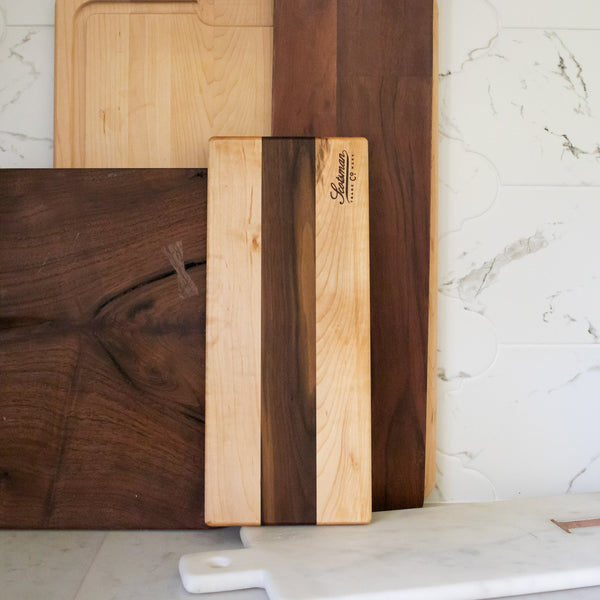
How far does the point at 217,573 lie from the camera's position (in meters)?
0.62

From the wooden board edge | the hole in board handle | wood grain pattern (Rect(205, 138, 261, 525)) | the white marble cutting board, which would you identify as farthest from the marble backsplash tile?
the hole in board handle

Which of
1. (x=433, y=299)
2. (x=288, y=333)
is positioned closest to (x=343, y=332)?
(x=288, y=333)

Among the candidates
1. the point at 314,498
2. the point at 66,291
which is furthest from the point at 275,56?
the point at 314,498

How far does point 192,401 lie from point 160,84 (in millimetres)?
443

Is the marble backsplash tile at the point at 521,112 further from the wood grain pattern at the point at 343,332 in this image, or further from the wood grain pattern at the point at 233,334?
the wood grain pattern at the point at 233,334

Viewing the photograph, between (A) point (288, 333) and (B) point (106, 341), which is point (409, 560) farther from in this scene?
(B) point (106, 341)

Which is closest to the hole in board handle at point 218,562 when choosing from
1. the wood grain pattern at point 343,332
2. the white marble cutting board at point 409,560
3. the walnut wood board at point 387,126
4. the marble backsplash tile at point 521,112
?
the white marble cutting board at point 409,560

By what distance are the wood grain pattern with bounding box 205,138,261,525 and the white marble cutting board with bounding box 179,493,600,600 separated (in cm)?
6

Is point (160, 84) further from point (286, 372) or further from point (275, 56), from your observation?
point (286, 372)

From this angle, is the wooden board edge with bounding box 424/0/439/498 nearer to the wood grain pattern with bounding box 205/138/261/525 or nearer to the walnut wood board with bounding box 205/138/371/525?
the walnut wood board with bounding box 205/138/371/525

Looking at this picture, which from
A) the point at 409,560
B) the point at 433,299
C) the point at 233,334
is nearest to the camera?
the point at 409,560

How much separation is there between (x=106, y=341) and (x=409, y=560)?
0.46 metres

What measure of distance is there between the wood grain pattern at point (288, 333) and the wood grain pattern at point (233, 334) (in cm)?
1

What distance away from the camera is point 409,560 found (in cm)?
65
